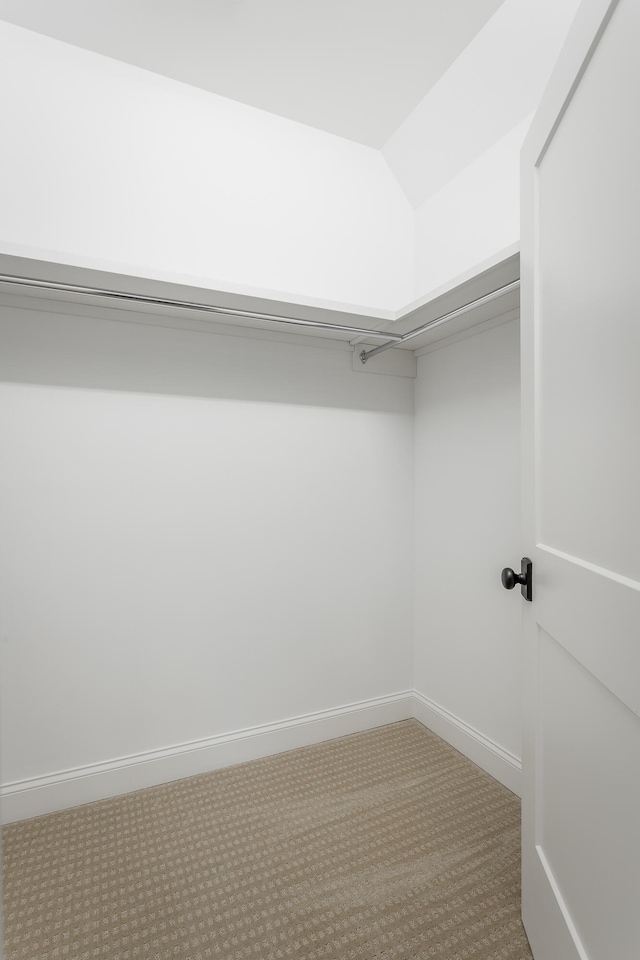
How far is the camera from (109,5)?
5.31ft

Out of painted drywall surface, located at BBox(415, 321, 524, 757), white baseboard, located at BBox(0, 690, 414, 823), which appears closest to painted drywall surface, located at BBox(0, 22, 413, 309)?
painted drywall surface, located at BBox(415, 321, 524, 757)

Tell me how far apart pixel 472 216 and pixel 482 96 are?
39 cm

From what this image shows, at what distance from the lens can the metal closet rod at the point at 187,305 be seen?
65.0 inches

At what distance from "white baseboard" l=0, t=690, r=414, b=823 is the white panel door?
119 cm

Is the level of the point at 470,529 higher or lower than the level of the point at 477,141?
lower

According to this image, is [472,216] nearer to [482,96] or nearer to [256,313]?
Result: [482,96]

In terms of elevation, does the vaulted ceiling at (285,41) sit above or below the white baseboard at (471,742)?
above

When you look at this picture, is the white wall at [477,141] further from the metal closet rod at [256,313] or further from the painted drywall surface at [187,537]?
the painted drywall surface at [187,537]

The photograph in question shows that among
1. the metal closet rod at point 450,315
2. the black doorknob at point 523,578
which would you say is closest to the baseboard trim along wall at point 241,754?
the black doorknob at point 523,578

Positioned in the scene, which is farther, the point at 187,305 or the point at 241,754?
the point at 241,754

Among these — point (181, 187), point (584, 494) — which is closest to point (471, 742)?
point (584, 494)

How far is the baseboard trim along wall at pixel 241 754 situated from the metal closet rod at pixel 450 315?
168 centimetres

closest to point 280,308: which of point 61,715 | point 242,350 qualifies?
point 242,350

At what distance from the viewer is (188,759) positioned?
2105mm
